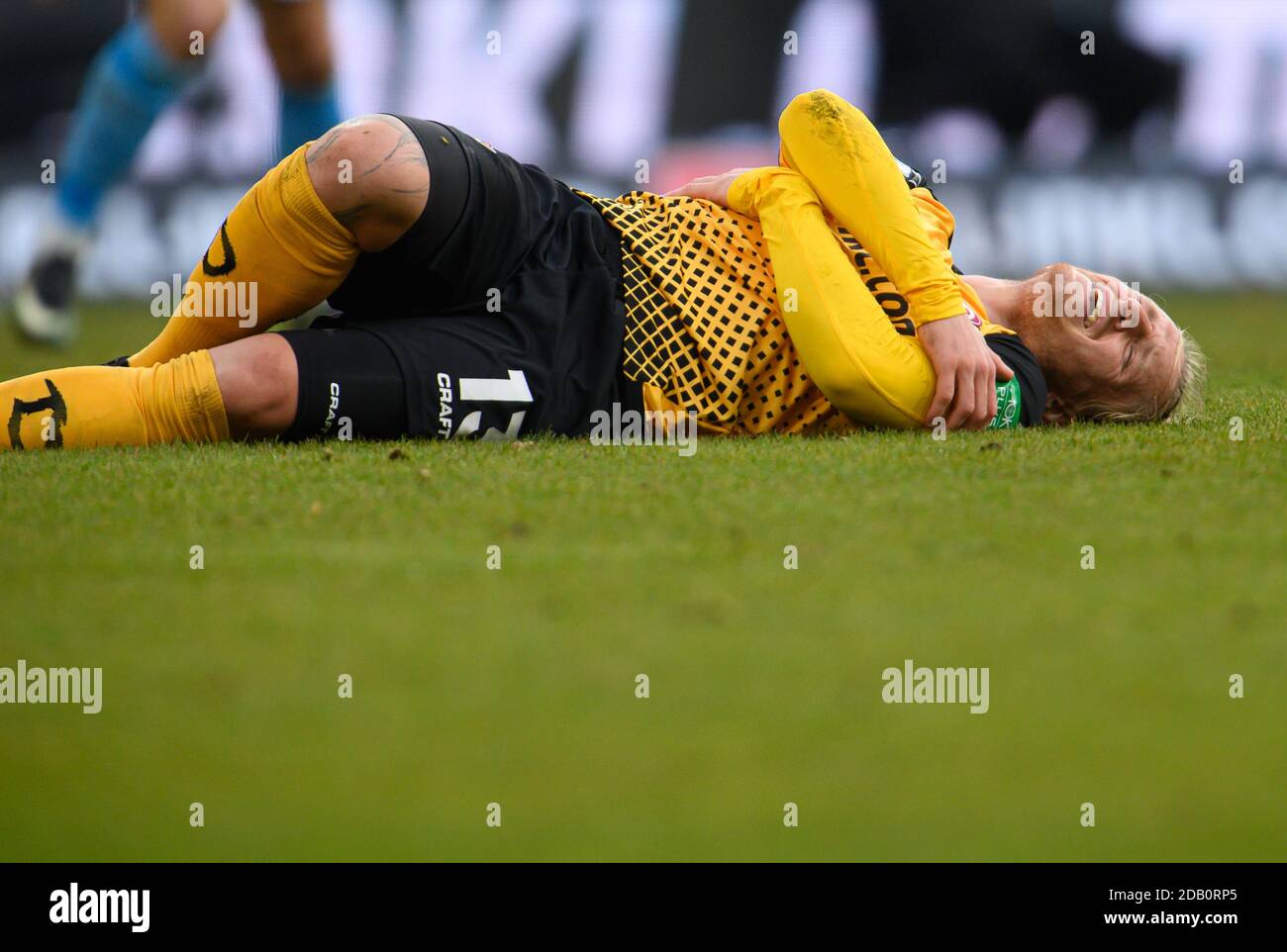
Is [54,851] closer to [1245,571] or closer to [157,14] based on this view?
[1245,571]

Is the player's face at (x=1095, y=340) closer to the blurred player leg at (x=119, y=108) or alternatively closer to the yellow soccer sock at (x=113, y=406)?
the yellow soccer sock at (x=113, y=406)

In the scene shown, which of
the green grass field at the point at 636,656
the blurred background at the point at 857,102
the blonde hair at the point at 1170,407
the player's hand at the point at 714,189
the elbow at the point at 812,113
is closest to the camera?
the green grass field at the point at 636,656

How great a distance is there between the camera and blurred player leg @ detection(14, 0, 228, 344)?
183 inches

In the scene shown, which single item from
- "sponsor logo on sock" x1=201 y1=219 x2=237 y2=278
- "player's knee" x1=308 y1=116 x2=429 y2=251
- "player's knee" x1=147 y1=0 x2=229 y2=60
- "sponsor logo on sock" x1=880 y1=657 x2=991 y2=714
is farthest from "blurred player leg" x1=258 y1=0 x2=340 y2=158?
"sponsor logo on sock" x1=880 y1=657 x2=991 y2=714

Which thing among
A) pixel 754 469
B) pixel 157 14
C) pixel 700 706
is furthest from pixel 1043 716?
pixel 157 14

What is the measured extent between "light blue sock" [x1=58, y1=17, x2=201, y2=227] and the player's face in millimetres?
2762

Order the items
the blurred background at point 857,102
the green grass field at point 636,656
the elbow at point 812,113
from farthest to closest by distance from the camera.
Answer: the blurred background at point 857,102 → the elbow at point 812,113 → the green grass field at point 636,656

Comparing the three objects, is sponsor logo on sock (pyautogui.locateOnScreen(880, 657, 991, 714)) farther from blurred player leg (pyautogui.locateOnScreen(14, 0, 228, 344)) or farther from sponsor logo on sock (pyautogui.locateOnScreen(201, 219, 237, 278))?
blurred player leg (pyautogui.locateOnScreen(14, 0, 228, 344))

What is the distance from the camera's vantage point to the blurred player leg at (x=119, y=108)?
464cm

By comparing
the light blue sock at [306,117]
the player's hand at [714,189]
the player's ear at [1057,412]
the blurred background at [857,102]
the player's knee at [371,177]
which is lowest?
the player's ear at [1057,412]

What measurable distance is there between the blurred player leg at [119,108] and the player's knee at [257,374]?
2.08 meters

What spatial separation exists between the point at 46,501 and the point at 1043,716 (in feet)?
5.54

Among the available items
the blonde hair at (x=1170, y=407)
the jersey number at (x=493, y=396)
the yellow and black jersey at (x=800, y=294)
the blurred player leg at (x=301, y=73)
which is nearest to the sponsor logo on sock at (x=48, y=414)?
the jersey number at (x=493, y=396)

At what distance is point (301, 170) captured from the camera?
116 inches
